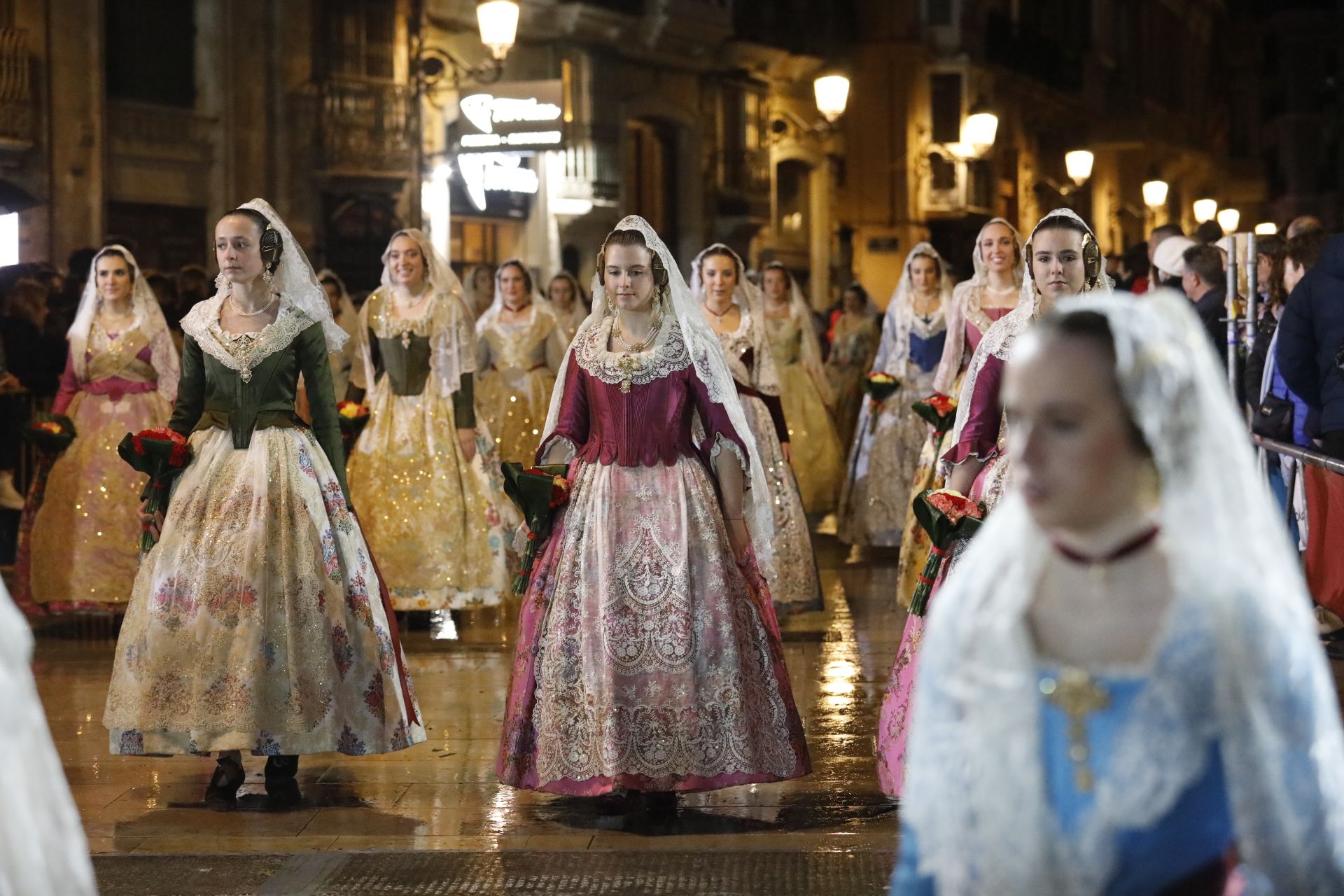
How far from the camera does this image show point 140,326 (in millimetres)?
10391

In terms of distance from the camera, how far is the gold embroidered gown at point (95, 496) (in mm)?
10547

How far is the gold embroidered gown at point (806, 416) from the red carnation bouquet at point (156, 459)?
7908 mm

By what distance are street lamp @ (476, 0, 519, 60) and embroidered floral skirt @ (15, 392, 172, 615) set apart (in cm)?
543

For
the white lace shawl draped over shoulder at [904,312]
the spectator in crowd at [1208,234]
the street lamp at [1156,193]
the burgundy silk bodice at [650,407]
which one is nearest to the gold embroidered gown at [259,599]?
the burgundy silk bodice at [650,407]

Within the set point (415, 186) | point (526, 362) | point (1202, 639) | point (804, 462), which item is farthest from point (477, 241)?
point (1202, 639)

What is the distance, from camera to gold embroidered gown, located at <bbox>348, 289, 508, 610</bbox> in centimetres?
1046

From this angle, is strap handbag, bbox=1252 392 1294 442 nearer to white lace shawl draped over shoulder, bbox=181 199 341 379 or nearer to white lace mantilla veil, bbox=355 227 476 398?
white lace mantilla veil, bbox=355 227 476 398

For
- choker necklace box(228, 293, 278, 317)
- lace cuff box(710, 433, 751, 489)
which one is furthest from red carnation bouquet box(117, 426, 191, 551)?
lace cuff box(710, 433, 751, 489)

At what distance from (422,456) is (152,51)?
11.4 metres

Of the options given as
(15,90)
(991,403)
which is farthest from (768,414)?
(15,90)

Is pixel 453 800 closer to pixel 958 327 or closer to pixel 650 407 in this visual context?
pixel 650 407

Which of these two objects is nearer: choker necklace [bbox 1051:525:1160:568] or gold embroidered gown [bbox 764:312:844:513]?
choker necklace [bbox 1051:525:1160:568]

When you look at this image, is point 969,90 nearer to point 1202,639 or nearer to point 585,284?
point 585,284

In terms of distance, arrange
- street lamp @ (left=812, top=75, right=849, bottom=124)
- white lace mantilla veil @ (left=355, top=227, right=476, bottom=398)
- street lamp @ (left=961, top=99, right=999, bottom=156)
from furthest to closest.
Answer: street lamp @ (left=961, top=99, right=999, bottom=156)
street lamp @ (left=812, top=75, right=849, bottom=124)
white lace mantilla veil @ (left=355, top=227, right=476, bottom=398)
